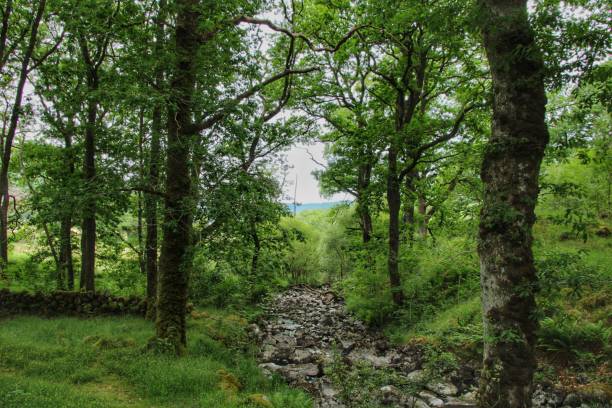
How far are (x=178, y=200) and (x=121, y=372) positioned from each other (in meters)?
3.64

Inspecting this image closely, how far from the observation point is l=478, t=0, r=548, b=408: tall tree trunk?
16.1 ft

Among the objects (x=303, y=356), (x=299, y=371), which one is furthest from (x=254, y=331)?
(x=299, y=371)

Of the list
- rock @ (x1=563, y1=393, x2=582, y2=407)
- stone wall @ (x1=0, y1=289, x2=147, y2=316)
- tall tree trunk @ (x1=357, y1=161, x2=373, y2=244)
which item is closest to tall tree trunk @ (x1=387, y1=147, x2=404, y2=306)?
tall tree trunk @ (x1=357, y1=161, x2=373, y2=244)

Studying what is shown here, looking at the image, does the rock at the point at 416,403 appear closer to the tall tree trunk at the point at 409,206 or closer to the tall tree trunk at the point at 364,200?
the tall tree trunk at the point at 364,200

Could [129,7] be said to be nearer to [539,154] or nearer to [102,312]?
[539,154]

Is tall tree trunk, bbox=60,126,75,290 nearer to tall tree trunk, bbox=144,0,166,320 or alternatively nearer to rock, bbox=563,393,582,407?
tall tree trunk, bbox=144,0,166,320

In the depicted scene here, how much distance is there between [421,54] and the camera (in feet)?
42.2

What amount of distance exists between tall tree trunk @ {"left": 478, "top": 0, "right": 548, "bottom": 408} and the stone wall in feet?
36.9

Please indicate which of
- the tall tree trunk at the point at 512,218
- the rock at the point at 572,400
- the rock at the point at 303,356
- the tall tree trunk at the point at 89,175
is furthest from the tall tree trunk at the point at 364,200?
the tall tree trunk at the point at 89,175

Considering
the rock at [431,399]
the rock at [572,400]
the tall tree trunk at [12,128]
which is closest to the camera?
the rock at [572,400]

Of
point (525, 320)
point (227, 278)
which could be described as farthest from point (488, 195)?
point (227, 278)

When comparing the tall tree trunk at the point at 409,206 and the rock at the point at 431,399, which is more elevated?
the tall tree trunk at the point at 409,206

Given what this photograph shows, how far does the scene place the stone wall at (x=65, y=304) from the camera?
41.3ft

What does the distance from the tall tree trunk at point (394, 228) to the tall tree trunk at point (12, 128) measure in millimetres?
11388
